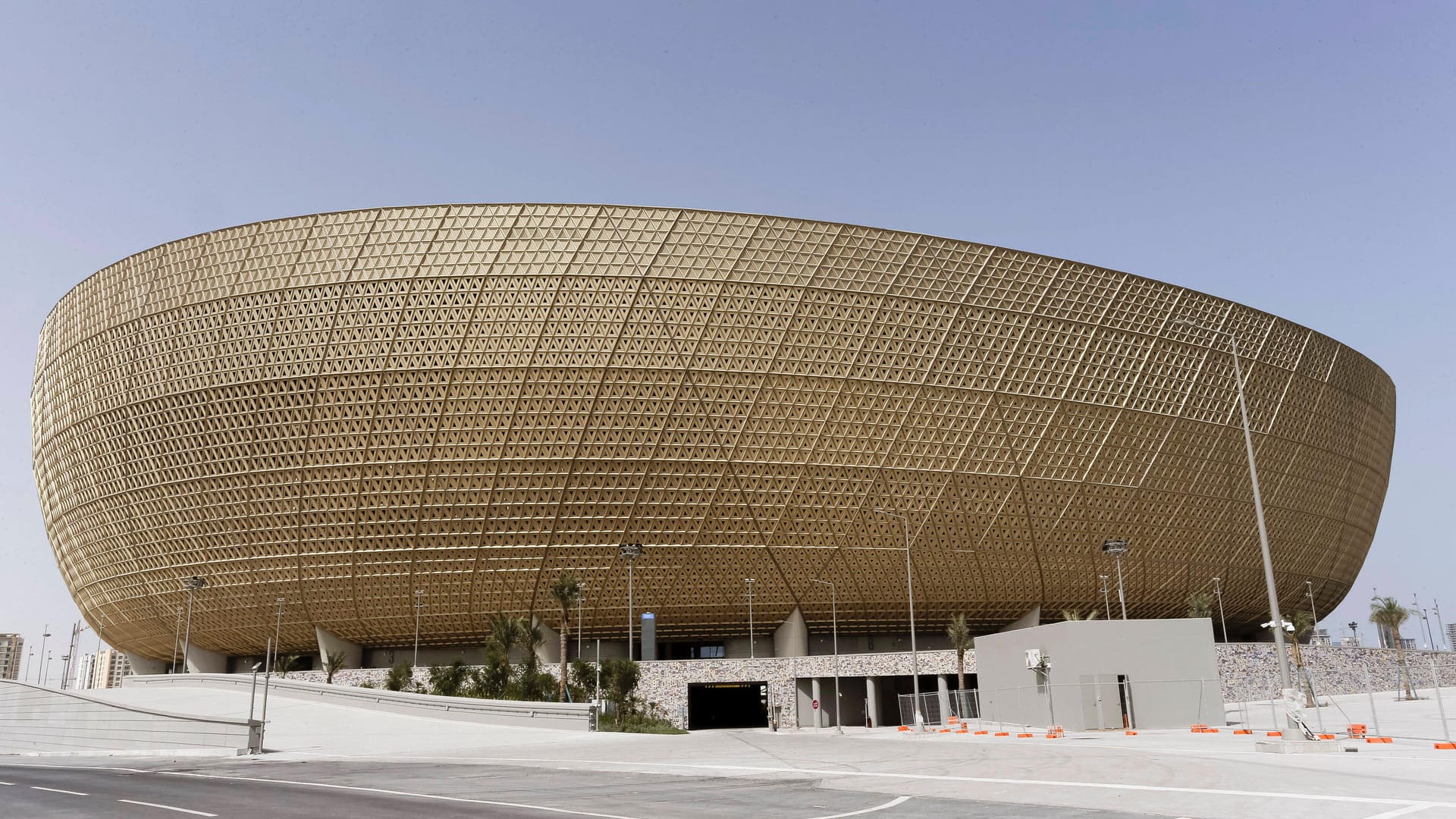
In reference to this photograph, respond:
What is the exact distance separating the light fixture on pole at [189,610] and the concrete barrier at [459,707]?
1060cm

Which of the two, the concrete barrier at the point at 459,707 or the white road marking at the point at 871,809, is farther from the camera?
the concrete barrier at the point at 459,707

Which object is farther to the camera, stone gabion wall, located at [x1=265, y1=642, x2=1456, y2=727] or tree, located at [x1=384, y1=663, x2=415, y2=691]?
stone gabion wall, located at [x1=265, y1=642, x2=1456, y2=727]

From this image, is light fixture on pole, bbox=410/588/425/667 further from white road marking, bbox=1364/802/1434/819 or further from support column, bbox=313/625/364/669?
white road marking, bbox=1364/802/1434/819

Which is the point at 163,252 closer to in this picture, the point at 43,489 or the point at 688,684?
the point at 43,489

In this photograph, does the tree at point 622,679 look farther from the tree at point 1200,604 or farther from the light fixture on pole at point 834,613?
the tree at point 1200,604

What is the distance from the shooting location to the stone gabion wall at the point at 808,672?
143 ft

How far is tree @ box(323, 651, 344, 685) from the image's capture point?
150ft

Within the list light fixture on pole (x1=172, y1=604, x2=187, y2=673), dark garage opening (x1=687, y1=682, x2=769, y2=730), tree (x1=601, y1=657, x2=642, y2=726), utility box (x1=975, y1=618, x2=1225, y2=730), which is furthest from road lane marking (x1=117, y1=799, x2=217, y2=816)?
light fixture on pole (x1=172, y1=604, x2=187, y2=673)

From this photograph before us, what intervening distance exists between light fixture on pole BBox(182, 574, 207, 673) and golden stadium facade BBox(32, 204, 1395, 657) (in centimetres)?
65

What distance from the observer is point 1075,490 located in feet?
157

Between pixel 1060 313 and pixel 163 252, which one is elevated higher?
pixel 163 252

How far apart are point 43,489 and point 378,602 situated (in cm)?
2375

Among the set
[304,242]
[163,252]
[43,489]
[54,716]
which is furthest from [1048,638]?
[43,489]

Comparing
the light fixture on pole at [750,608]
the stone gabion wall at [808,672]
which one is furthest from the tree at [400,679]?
the light fixture on pole at [750,608]
